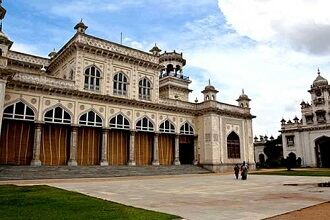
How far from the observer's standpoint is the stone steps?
2300cm

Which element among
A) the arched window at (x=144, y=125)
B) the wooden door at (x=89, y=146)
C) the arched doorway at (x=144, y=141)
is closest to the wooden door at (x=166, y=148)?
the arched doorway at (x=144, y=141)

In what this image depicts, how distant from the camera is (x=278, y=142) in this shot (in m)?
66.5

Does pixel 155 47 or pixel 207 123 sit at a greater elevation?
pixel 155 47

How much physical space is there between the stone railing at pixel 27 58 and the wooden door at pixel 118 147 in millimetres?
12642

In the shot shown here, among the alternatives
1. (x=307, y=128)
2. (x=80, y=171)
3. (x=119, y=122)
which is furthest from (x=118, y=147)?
(x=307, y=128)

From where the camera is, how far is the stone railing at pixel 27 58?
32.5 m

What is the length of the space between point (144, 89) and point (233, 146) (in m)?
14.9

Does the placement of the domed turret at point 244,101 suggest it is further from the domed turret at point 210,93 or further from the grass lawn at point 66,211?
the grass lawn at point 66,211

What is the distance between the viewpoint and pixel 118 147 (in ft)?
107

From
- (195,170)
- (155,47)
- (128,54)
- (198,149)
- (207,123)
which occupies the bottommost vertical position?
(195,170)

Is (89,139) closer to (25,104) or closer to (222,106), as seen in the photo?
(25,104)

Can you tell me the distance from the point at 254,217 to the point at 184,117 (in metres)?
31.3

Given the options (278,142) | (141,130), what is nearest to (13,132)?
(141,130)

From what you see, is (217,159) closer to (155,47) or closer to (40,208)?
(155,47)
